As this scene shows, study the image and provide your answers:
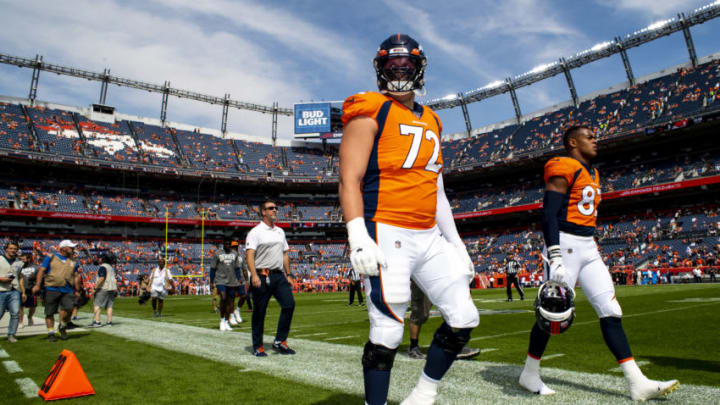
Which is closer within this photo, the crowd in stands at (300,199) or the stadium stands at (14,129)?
the crowd in stands at (300,199)

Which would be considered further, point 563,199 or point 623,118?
point 623,118

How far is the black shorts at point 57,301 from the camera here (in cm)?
870

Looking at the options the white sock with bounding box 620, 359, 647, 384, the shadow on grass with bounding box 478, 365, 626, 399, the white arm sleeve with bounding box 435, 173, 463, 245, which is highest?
the white arm sleeve with bounding box 435, 173, 463, 245

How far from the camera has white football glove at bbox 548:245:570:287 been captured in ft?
12.5

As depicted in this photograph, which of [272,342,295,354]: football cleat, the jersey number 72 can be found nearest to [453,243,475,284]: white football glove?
the jersey number 72

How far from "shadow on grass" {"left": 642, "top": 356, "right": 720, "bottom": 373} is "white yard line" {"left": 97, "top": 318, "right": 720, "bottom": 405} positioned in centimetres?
96

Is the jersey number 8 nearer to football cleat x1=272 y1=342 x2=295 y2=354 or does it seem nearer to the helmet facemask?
the helmet facemask

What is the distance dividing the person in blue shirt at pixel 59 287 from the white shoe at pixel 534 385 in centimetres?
816

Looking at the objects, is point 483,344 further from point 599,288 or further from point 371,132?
point 371,132

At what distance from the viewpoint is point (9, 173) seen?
134 ft

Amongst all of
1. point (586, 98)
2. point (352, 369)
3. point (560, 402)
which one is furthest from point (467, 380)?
point (586, 98)

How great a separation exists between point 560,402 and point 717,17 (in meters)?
43.6

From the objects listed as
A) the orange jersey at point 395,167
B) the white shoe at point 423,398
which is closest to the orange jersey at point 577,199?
the orange jersey at point 395,167

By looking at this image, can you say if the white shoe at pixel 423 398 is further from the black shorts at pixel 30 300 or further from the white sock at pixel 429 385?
the black shorts at pixel 30 300
